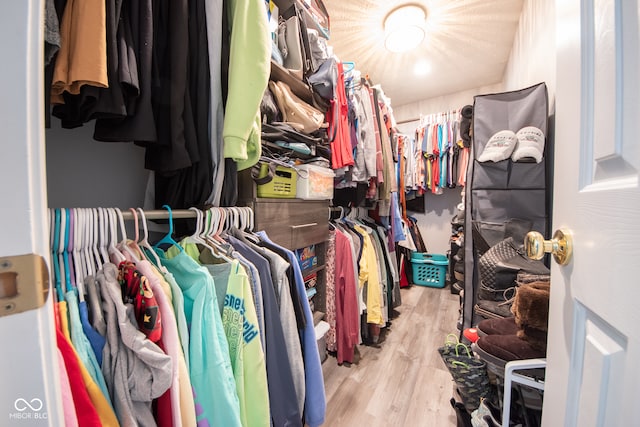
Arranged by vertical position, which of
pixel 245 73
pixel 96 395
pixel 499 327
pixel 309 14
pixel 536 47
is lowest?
pixel 499 327

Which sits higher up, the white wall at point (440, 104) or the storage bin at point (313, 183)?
the white wall at point (440, 104)

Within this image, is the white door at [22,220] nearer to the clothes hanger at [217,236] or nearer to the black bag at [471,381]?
the clothes hanger at [217,236]

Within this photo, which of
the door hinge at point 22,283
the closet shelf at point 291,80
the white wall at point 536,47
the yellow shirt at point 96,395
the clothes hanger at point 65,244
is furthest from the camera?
the white wall at point 536,47

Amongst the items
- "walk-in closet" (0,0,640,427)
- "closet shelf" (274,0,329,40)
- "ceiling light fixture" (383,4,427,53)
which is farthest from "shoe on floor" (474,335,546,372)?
"ceiling light fixture" (383,4,427,53)

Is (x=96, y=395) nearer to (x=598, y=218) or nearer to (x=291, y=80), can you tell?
(x=598, y=218)

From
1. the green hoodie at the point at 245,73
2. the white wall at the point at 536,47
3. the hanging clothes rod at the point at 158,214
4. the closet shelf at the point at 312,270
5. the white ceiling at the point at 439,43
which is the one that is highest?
the white ceiling at the point at 439,43

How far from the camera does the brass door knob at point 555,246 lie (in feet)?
1.43

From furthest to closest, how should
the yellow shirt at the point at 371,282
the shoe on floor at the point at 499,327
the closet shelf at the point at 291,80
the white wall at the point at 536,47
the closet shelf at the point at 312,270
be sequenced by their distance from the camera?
the yellow shirt at the point at 371,282 < the closet shelf at the point at 312,270 < the white wall at the point at 536,47 < the closet shelf at the point at 291,80 < the shoe on floor at the point at 499,327

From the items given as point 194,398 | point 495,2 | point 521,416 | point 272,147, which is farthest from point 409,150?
point 194,398

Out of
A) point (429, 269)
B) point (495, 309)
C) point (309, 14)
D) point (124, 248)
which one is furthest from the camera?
point (429, 269)

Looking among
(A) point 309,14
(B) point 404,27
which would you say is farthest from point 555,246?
(B) point 404,27

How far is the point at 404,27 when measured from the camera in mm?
1811

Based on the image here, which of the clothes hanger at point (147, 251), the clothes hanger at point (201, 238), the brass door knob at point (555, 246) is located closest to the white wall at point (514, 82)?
the brass door knob at point (555, 246)

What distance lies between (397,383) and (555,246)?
1.32m
